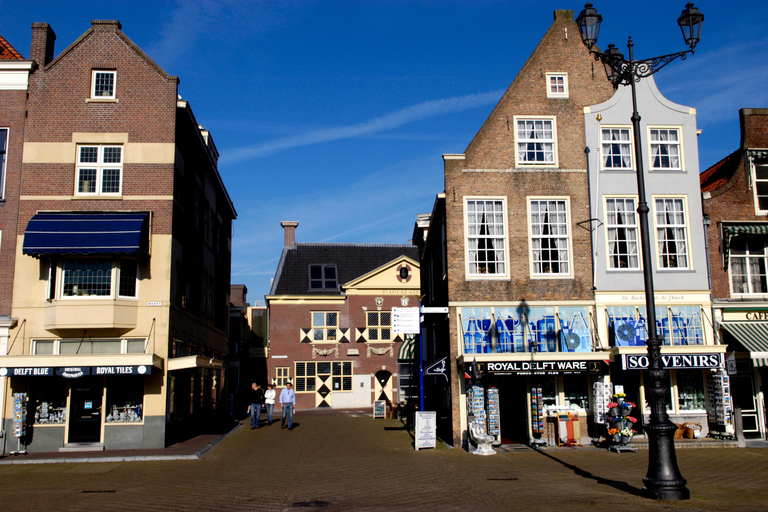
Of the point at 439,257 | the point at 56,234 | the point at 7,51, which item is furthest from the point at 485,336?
the point at 7,51

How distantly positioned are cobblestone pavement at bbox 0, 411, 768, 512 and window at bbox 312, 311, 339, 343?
65.1ft

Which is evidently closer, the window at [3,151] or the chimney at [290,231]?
the window at [3,151]

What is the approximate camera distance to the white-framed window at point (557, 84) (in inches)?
856

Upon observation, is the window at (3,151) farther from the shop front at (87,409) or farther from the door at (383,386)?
the door at (383,386)

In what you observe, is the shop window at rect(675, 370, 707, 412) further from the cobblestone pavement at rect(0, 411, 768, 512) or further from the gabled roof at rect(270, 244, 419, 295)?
the gabled roof at rect(270, 244, 419, 295)

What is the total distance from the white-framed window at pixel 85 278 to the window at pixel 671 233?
1672cm

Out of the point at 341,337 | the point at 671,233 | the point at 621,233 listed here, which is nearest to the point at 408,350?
the point at 341,337

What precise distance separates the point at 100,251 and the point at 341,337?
74.7ft

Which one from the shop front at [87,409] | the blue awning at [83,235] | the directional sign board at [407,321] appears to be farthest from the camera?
the directional sign board at [407,321]

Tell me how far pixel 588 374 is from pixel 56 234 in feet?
52.9

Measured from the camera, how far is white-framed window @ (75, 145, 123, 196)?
68.2 feet

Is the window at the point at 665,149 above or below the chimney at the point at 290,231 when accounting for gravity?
below

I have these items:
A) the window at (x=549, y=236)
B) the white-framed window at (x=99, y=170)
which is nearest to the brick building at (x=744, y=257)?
the window at (x=549, y=236)

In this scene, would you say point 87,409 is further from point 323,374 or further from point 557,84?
point 323,374
